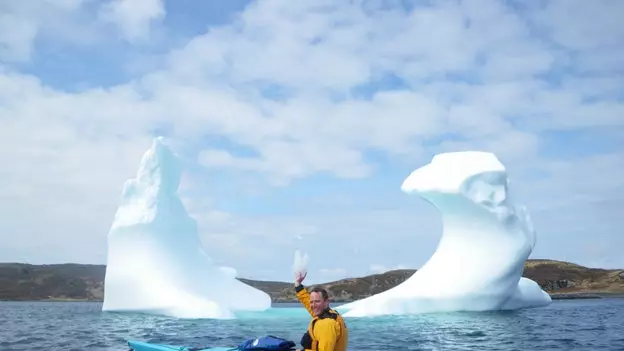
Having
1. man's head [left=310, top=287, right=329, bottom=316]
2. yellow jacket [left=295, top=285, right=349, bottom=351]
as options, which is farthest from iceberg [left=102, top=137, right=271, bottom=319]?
man's head [left=310, top=287, right=329, bottom=316]

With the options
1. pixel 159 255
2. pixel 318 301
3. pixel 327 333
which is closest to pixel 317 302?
pixel 318 301

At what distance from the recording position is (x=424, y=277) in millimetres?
28625

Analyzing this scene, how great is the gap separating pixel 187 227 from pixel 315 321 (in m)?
25.6

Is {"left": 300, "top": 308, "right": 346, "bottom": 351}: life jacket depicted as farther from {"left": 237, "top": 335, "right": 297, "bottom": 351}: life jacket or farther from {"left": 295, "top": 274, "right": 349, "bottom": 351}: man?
{"left": 237, "top": 335, "right": 297, "bottom": 351}: life jacket

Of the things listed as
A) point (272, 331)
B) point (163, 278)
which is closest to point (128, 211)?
point (163, 278)

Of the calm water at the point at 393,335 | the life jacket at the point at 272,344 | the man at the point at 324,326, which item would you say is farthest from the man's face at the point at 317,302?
the calm water at the point at 393,335

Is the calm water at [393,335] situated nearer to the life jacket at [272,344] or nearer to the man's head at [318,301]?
the life jacket at [272,344]

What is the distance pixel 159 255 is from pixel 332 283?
7609 cm

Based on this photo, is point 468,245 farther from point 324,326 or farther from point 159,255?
point 324,326

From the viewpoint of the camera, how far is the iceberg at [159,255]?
28047mm

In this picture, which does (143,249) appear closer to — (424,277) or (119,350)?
(424,277)

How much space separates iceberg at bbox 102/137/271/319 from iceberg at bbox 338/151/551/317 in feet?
23.2

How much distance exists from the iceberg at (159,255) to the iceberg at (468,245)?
7.08 meters

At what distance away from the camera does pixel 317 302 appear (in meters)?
6.41
